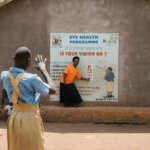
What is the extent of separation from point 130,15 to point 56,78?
2.19 m

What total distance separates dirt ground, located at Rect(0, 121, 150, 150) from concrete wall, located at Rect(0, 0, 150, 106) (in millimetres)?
901

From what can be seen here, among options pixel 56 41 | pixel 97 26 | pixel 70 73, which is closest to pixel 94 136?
pixel 70 73

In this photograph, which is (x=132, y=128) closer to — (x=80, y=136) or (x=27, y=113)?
(x=80, y=136)

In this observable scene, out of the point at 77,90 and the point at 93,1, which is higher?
the point at 93,1

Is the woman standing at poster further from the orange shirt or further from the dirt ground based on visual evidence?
the dirt ground

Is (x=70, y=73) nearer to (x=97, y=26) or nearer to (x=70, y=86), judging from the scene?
→ (x=70, y=86)

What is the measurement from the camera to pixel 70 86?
401 inches

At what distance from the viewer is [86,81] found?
1033 cm

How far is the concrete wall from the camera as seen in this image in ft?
33.5

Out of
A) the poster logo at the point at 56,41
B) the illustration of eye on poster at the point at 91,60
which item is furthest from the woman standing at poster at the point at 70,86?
the poster logo at the point at 56,41

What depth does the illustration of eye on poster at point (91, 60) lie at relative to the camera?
1027 centimetres

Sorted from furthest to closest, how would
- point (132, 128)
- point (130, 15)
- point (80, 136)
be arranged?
point (130, 15), point (132, 128), point (80, 136)

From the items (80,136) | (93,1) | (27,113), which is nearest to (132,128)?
(80,136)

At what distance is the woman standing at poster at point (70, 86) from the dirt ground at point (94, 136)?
0.57m
